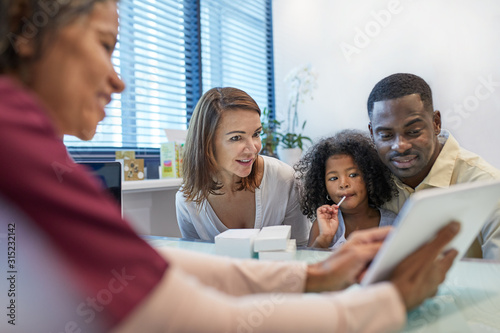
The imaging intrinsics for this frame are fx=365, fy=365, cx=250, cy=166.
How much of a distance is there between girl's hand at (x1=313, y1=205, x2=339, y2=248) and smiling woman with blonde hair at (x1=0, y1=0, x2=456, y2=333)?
0.75m

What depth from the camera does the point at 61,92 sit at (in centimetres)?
43

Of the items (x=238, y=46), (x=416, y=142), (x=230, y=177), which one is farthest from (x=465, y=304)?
(x=238, y=46)

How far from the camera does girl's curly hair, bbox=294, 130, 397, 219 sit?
1.49 m

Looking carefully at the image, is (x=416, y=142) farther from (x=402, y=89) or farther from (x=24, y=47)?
(x=24, y=47)

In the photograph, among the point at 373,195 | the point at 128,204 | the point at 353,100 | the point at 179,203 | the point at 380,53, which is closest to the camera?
the point at 373,195

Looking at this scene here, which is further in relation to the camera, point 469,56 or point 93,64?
point 469,56

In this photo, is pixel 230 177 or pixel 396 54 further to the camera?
pixel 396 54

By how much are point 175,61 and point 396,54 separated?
1.50 metres

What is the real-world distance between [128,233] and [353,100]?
255cm

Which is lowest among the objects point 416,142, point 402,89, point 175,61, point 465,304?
point 465,304

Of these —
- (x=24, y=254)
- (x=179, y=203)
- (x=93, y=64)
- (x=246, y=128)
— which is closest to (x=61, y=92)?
(x=93, y=64)

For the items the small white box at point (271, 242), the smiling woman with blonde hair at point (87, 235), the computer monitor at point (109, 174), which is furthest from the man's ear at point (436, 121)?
the computer monitor at point (109, 174)

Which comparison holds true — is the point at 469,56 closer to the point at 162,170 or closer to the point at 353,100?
the point at 353,100

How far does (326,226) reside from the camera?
1349 millimetres
